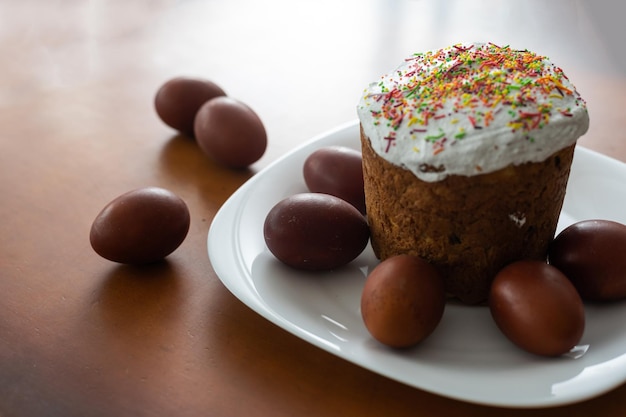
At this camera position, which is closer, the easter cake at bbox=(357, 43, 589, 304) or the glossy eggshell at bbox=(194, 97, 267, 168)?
the easter cake at bbox=(357, 43, 589, 304)

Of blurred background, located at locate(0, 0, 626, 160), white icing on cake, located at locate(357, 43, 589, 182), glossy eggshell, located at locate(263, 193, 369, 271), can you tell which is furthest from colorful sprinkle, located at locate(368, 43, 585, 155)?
blurred background, located at locate(0, 0, 626, 160)

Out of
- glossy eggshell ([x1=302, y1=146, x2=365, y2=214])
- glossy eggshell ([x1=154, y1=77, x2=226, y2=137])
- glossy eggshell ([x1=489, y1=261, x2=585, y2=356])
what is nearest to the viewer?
glossy eggshell ([x1=489, y1=261, x2=585, y2=356])

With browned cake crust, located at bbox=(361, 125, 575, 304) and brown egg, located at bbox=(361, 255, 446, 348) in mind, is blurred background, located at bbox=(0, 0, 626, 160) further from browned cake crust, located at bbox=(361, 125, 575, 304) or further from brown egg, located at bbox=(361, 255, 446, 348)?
brown egg, located at bbox=(361, 255, 446, 348)

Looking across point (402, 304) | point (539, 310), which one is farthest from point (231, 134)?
point (539, 310)

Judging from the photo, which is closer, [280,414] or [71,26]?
[280,414]

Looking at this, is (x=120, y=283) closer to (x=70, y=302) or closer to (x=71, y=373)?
(x=70, y=302)

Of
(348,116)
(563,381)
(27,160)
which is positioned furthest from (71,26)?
(563,381)
